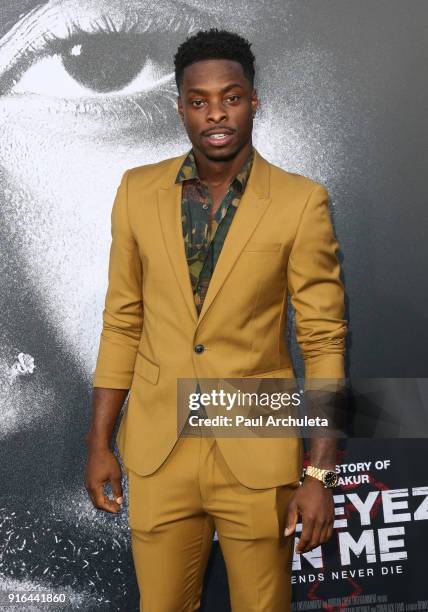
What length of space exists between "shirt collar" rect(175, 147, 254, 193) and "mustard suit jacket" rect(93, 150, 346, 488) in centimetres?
2

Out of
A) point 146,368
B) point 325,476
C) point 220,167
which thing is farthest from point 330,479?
point 220,167

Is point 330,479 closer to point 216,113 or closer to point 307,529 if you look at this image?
point 307,529

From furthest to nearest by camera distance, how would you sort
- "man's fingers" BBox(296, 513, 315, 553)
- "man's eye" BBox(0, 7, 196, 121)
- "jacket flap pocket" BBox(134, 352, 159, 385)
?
"man's eye" BBox(0, 7, 196, 121) → "jacket flap pocket" BBox(134, 352, 159, 385) → "man's fingers" BBox(296, 513, 315, 553)

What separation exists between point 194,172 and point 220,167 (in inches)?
2.8

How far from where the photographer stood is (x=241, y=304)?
193cm

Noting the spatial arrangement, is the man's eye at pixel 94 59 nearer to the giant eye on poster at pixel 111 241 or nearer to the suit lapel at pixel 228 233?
the giant eye on poster at pixel 111 241

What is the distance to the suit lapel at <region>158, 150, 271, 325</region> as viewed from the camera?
1914 mm

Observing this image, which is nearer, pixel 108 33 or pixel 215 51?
pixel 215 51

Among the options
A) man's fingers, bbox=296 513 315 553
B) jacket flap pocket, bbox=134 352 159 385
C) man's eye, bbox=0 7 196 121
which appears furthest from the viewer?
man's eye, bbox=0 7 196 121

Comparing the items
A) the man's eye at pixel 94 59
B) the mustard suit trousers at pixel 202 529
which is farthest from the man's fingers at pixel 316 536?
the man's eye at pixel 94 59

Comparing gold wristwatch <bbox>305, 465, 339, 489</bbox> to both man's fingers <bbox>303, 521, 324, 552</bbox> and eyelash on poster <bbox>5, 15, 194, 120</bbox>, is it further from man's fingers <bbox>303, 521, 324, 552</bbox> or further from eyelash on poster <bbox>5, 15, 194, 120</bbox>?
eyelash on poster <bbox>5, 15, 194, 120</bbox>

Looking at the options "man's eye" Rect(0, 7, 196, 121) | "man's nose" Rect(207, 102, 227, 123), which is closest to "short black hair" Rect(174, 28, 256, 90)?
"man's nose" Rect(207, 102, 227, 123)

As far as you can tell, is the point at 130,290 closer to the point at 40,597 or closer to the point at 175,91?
the point at 175,91

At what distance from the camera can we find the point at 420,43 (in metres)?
2.74
